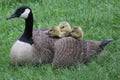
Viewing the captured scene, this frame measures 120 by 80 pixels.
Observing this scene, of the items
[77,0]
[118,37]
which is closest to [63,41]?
[118,37]

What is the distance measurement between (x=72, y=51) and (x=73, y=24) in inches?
69.5

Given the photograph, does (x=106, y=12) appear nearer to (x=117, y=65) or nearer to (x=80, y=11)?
(x=80, y=11)

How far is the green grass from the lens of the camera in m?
6.61

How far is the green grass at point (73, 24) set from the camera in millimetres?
6609

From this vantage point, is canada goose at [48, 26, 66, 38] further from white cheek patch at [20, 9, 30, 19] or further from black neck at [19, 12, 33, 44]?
white cheek patch at [20, 9, 30, 19]

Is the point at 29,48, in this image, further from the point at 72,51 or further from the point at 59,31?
the point at 72,51

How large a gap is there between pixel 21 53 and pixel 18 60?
0.12 m

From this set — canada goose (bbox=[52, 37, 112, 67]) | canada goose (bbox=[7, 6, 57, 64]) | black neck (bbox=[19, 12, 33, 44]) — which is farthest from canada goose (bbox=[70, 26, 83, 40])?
black neck (bbox=[19, 12, 33, 44])

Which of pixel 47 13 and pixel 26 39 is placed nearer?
pixel 26 39

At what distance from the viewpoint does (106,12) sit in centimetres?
933

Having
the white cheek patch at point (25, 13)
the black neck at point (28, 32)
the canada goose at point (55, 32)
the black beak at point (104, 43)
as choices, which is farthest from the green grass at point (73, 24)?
the white cheek patch at point (25, 13)

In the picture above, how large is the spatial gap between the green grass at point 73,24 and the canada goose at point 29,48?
12 cm

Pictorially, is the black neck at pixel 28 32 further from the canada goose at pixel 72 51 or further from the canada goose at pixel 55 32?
the canada goose at pixel 72 51

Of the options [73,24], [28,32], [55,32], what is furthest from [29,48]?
[73,24]
